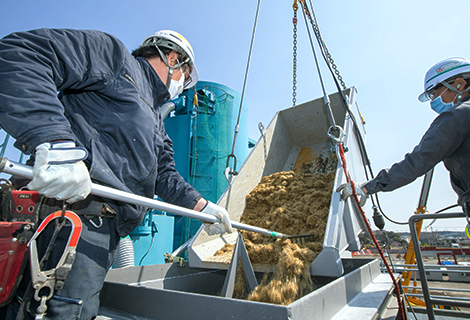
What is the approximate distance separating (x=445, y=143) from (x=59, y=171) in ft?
7.59

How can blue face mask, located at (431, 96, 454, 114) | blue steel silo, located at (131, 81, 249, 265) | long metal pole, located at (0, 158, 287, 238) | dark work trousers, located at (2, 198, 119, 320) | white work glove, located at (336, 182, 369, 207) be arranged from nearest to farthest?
long metal pole, located at (0, 158, 287, 238) → dark work trousers, located at (2, 198, 119, 320) → white work glove, located at (336, 182, 369, 207) → blue face mask, located at (431, 96, 454, 114) → blue steel silo, located at (131, 81, 249, 265)

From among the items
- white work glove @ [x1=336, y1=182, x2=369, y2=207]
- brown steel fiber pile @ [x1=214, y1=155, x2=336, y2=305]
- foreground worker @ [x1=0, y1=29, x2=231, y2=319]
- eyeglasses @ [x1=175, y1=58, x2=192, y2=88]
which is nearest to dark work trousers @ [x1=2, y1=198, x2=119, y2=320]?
foreground worker @ [x1=0, y1=29, x2=231, y2=319]

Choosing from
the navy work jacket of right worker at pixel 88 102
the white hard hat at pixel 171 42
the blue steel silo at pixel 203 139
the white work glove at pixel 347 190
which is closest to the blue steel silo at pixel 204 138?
the blue steel silo at pixel 203 139

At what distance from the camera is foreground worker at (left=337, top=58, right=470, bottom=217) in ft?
6.14

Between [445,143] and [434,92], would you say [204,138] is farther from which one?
[445,143]

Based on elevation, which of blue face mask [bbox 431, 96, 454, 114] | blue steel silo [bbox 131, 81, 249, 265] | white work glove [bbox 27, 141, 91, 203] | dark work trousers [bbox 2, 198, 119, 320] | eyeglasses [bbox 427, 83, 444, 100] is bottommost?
dark work trousers [bbox 2, 198, 119, 320]

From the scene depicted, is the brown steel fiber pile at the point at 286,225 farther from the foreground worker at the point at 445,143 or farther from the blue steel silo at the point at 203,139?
the blue steel silo at the point at 203,139

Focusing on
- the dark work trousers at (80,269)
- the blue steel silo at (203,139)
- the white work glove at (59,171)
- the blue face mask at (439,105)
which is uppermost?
the blue steel silo at (203,139)

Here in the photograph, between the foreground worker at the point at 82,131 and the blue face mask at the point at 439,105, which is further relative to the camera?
the blue face mask at the point at 439,105

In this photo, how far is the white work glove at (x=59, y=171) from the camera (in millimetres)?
862

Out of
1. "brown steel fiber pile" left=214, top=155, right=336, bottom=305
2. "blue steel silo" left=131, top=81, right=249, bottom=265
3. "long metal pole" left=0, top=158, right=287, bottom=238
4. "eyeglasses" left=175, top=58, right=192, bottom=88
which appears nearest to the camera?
"long metal pole" left=0, top=158, right=287, bottom=238

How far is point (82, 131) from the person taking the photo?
1110mm

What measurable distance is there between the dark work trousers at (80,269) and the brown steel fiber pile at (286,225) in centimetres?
92

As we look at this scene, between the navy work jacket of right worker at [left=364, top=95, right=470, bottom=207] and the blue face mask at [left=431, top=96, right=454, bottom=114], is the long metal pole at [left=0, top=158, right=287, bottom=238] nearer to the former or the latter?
the navy work jacket of right worker at [left=364, top=95, right=470, bottom=207]
